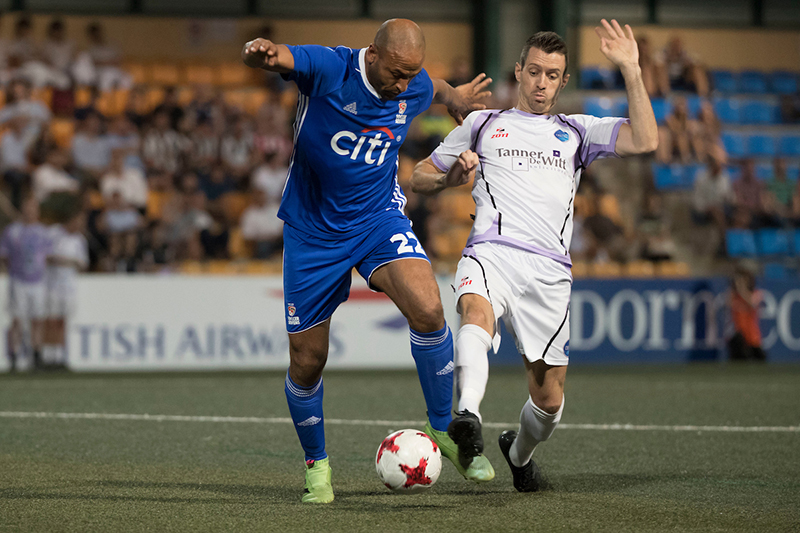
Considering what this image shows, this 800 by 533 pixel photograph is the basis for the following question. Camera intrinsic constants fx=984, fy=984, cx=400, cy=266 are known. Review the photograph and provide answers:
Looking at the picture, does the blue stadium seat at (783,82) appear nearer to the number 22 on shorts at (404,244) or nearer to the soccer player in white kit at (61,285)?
the soccer player in white kit at (61,285)

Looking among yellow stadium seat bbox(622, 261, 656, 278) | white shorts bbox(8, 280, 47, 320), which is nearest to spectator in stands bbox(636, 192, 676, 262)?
yellow stadium seat bbox(622, 261, 656, 278)

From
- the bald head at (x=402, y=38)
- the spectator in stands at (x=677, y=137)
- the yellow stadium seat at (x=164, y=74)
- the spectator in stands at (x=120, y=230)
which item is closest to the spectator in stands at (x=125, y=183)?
the spectator in stands at (x=120, y=230)

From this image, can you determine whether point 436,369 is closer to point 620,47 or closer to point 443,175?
point 443,175

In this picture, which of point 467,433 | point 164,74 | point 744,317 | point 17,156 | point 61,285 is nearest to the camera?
point 467,433

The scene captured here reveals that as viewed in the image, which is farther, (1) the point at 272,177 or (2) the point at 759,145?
(2) the point at 759,145

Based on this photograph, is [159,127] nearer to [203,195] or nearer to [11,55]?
[203,195]

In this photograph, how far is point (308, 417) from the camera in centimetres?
479

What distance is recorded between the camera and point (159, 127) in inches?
551

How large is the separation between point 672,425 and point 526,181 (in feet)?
11.4

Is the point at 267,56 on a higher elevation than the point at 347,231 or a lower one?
higher

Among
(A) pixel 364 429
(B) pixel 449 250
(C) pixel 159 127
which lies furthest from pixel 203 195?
(A) pixel 364 429

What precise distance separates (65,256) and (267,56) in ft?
28.0

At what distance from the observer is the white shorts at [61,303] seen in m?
11.7

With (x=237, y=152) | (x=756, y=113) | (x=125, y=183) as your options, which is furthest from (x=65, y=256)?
(x=756, y=113)
